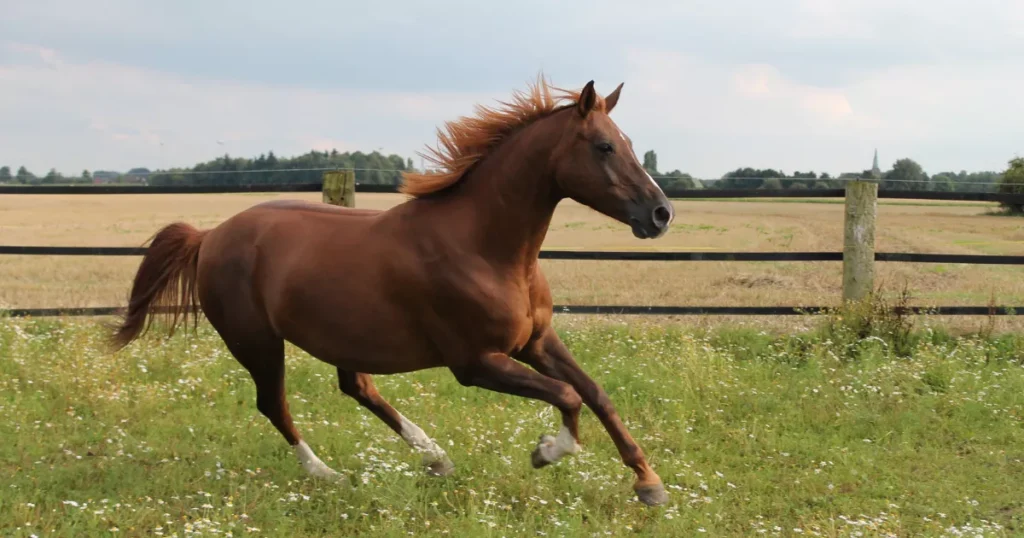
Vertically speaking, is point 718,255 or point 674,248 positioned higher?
point 718,255

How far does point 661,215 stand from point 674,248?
9.86 meters

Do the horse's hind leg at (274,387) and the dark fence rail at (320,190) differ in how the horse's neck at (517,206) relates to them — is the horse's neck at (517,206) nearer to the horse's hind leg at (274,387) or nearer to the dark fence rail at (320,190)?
the horse's hind leg at (274,387)

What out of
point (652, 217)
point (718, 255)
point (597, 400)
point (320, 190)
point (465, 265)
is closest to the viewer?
point (652, 217)

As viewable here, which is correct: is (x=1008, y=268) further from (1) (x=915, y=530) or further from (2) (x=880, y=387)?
(1) (x=915, y=530)

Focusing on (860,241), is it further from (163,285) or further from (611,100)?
A: (163,285)

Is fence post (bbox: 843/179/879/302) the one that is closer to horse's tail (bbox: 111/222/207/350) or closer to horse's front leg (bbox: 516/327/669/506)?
horse's front leg (bbox: 516/327/669/506)

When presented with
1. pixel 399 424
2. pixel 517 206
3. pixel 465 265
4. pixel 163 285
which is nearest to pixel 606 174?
pixel 517 206

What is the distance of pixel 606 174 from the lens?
3.21m

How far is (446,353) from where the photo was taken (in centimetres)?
350

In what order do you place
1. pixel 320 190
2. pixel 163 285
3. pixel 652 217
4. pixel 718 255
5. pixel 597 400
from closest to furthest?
pixel 652 217 < pixel 597 400 < pixel 163 285 < pixel 718 255 < pixel 320 190

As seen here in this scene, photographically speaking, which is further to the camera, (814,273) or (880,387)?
(814,273)

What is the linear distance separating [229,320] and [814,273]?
35.7 feet

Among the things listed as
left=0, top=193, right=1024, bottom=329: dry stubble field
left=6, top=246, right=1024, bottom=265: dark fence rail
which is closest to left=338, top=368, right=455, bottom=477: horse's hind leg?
left=6, top=246, right=1024, bottom=265: dark fence rail

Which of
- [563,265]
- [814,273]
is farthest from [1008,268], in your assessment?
[563,265]
